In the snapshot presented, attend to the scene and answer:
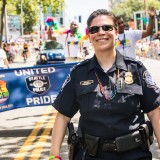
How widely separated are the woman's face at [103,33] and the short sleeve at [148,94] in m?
0.28

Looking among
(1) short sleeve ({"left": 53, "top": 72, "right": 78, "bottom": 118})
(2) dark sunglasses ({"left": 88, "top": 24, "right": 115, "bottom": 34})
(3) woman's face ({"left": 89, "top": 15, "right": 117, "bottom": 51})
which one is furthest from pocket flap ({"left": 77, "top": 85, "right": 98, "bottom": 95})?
(2) dark sunglasses ({"left": 88, "top": 24, "right": 115, "bottom": 34})

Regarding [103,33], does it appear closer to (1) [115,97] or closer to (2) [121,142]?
(1) [115,97]

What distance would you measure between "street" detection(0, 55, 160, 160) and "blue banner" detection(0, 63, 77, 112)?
51cm

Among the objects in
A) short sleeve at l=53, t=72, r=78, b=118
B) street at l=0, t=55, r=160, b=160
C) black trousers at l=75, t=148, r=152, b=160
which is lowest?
street at l=0, t=55, r=160, b=160

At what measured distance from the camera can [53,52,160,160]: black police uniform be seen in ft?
9.62

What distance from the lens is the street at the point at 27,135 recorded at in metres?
6.97

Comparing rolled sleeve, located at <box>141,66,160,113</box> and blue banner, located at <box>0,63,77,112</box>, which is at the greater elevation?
rolled sleeve, located at <box>141,66,160,113</box>

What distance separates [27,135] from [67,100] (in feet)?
17.8

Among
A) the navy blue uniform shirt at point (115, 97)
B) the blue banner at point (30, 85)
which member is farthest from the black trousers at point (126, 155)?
the blue banner at point (30, 85)

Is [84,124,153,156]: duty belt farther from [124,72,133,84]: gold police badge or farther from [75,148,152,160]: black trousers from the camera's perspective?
[124,72,133,84]: gold police badge

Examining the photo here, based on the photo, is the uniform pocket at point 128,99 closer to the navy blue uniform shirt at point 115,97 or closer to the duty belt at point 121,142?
the navy blue uniform shirt at point 115,97

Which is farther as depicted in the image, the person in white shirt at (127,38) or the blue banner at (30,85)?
the blue banner at (30,85)

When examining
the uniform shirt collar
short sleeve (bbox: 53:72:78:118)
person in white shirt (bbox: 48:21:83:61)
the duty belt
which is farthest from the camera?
person in white shirt (bbox: 48:21:83:61)

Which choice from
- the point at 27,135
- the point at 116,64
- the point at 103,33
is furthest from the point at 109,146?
the point at 27,135
